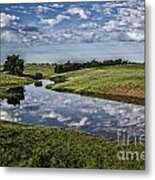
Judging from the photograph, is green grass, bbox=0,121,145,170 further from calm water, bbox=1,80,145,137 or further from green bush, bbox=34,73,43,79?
green bush, bbox=34,73,43,79

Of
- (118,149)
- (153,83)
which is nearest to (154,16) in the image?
(153,83)

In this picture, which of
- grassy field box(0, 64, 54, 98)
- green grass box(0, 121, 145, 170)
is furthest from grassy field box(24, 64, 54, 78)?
green grass box(0, 121, 145, 170)

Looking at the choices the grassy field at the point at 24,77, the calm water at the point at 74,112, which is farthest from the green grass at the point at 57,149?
the grassy field at the point at 24,77

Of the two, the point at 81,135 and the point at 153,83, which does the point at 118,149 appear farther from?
the point at 153,83

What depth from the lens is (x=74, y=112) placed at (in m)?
1.82

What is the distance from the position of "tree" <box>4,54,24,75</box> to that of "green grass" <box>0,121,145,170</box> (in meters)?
0.20

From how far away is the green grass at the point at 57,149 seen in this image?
179cm

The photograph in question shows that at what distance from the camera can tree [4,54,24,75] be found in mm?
1866

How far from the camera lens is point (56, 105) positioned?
1.84m

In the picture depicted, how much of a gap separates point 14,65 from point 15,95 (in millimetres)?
112

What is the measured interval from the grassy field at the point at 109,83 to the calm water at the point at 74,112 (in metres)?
Result: 0.02

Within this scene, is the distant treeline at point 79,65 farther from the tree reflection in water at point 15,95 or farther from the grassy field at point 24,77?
the tree reflection in water at point 15,95

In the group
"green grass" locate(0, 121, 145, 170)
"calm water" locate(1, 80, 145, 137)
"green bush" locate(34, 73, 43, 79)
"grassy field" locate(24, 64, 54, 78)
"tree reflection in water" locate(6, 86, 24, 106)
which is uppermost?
"grassy field" locate(24, 64, 54, 78)

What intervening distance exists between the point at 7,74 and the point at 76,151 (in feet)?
1.26
